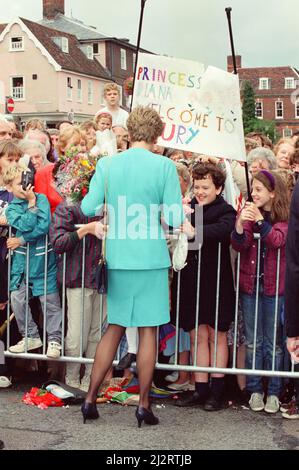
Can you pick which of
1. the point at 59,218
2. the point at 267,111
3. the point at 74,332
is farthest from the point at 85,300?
the point at 267,111

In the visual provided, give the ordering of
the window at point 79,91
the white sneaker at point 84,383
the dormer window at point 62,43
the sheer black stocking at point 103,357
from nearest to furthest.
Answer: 1. the sheer black stocking at point 103,357
2. the white sneaker at point 84,383
3. the window at point 79,91
4. the dormer window at point 62,43

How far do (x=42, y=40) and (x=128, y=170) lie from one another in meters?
53.0

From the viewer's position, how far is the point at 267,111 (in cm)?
8681

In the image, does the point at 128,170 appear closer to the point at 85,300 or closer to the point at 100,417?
the point at 85,300

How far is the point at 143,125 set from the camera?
16.5 feet

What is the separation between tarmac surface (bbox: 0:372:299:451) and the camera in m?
4.66

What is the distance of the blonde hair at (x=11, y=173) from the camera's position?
5672 mm

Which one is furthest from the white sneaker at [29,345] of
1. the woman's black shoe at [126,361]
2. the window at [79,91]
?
the window at [79,91]

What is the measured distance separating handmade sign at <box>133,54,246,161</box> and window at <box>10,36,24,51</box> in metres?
52.3

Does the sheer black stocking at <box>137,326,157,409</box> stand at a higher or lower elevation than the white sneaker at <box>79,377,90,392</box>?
higher

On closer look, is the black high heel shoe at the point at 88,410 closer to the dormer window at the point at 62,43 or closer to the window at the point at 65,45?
the dormer window at the point at 62,43

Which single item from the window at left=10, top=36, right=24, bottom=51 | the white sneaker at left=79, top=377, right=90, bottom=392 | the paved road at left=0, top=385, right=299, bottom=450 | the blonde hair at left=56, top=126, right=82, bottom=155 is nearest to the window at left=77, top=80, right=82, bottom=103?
the window at left=10, top=36, right=24, bottom=51

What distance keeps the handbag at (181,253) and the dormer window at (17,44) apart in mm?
53714

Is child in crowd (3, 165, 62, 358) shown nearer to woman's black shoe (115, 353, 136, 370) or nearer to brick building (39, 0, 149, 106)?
woman's black shoe (115, 353, 136, 370)
